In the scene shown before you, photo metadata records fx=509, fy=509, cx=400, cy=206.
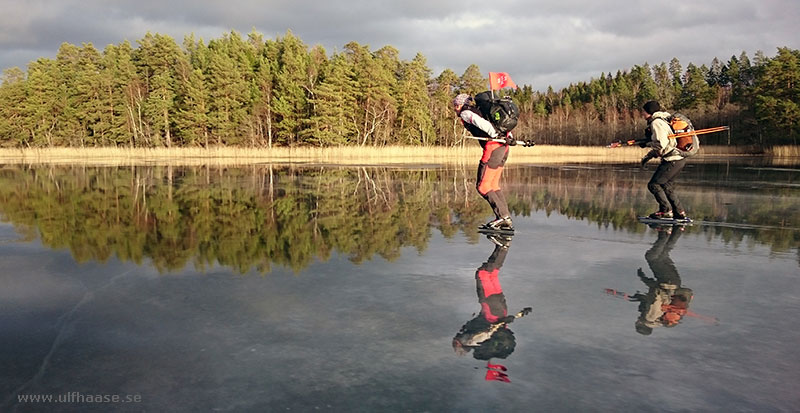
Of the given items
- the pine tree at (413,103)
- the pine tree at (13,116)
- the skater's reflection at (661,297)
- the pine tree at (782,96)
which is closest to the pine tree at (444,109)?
the pine tree at (413,103)

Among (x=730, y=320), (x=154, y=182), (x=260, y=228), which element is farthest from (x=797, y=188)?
(x=154, y=182)

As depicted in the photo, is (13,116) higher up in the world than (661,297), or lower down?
higher up

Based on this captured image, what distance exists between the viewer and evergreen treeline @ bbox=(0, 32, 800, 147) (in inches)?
2237

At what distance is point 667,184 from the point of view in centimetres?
982

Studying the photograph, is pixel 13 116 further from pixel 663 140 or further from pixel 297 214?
pixel 663 140

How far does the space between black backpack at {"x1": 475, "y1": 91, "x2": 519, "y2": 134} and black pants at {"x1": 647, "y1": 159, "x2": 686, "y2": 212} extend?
134 inches

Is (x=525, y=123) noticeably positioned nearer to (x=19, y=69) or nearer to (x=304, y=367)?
(x=19, y=69)

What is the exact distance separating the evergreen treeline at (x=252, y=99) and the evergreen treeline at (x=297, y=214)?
3996cm

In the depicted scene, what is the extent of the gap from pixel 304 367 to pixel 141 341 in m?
1.41

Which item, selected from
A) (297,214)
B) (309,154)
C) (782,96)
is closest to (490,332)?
(297,214)

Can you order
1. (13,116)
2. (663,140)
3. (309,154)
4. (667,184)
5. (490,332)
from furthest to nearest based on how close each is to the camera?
(13,116)
(309,154)
(667,184)
(663,140)
(490,332)

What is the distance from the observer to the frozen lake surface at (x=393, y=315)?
3059 mm

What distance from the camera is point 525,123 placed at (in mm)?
93938

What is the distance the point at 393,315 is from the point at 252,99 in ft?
204
